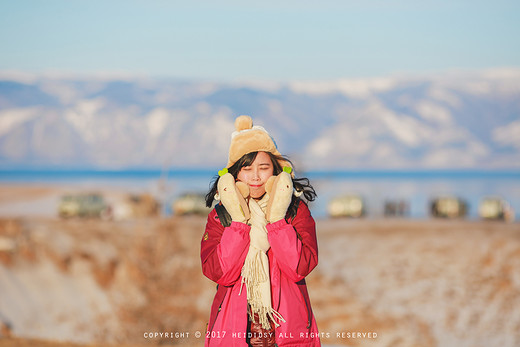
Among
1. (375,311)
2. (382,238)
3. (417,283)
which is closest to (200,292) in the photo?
(375,311)

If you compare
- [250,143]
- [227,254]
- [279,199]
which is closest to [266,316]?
[227,254]

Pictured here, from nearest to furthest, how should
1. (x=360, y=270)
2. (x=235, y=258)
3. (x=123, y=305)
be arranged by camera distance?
(x=235, y=258), (x=123, y=305), (x=360, y=270)

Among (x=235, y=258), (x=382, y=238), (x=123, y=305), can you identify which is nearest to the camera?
(x=235, y=258)

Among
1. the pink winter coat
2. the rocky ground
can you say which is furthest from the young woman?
the rocky ground

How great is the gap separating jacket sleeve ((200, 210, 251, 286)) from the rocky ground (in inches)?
713

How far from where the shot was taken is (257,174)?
5.02 m

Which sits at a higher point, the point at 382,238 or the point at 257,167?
the point at 382,238

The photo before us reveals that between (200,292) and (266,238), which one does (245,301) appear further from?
(200,292)

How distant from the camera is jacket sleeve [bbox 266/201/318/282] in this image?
15.3ft

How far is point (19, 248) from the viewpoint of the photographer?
32.6 m

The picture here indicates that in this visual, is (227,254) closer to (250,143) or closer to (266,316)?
(266,316)

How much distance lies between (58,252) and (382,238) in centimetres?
1560

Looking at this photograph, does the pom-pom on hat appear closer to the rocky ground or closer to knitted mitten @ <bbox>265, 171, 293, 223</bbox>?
knitted mitten @ <bbox>265, 171, 293, 223</bbox>

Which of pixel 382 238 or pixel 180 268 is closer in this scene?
pixel 180 268
